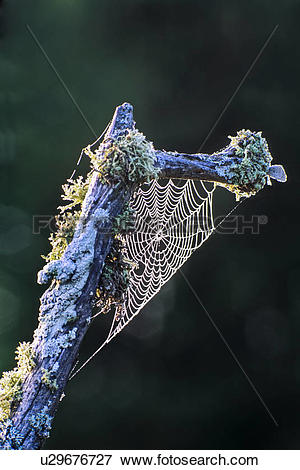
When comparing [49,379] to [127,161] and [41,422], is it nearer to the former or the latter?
[41,422]

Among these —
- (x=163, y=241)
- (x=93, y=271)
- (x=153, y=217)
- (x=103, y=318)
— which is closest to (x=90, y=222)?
(x=93, y=271)

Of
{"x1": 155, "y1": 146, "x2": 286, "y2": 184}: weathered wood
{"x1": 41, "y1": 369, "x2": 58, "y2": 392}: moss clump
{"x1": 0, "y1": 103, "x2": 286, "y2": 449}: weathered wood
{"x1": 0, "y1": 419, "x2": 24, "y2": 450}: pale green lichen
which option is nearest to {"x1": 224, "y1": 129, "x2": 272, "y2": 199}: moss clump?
{"x1": 155, "y1": 146, "x2": 286, "y2": 184}: weathered wood

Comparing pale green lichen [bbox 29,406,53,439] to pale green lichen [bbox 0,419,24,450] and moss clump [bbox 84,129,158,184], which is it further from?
moss clump [bbox 84,129,158,184]

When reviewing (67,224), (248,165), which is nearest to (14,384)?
(67,224)

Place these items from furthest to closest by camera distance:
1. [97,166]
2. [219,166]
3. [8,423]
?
[219,166]
[97,166]
[8,423]

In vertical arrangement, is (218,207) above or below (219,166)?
above

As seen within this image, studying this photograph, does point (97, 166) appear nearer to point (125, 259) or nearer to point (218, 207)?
point (125, 259)

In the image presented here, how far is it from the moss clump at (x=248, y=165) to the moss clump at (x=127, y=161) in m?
0.30

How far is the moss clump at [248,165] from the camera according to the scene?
1.49 meters

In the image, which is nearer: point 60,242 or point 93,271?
point 93,271

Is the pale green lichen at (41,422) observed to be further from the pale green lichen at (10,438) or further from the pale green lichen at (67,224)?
the pale green lichen at (67,224)

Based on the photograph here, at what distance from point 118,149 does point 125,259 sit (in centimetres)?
29

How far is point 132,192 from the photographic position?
4.38 feet

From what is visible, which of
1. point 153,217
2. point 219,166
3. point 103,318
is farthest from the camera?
point 103,318
